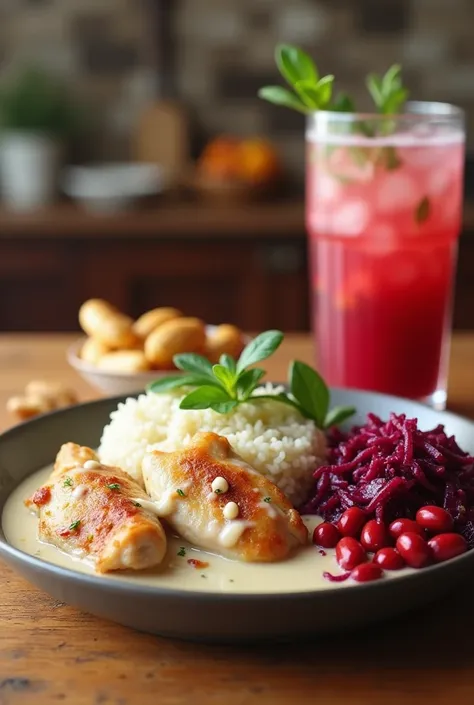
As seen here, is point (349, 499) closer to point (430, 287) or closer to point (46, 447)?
point (46, 447)

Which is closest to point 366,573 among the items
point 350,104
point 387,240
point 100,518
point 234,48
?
point 100,518


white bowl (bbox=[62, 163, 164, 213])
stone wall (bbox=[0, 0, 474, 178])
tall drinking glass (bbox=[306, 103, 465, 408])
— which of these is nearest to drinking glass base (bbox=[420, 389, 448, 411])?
tall drinking glass (bbox=[306, 103, 465, 408])

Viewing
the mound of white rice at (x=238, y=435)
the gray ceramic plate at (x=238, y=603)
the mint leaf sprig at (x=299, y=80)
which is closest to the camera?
the gray ceramic plate at (x=238, y=603)

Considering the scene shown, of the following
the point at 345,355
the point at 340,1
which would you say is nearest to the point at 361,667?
the point at 345,355

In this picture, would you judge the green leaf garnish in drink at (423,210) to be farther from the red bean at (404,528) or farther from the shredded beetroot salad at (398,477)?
the red bean at (404,528)

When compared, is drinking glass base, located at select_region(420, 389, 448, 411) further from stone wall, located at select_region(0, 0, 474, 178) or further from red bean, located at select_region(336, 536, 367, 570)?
stone wall, located at select_region(0, 0, 474, 178)

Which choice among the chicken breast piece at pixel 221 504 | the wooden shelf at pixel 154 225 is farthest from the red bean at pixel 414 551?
the wooden shelf at pixel 154 225
